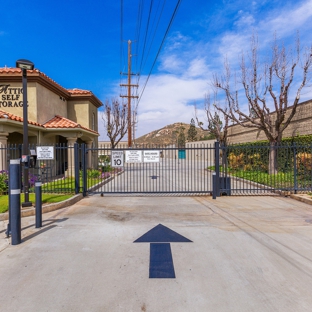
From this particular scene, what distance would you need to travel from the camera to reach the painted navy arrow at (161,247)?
3648 millimetres

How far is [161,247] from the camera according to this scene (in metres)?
4.54

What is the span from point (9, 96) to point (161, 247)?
13.5 metres

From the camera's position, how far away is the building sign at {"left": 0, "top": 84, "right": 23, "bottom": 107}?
13781 millimetres

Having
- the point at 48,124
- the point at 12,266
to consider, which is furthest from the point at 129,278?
the point at 48,124

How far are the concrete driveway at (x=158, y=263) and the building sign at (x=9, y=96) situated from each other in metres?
9.72

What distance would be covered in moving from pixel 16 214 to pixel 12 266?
108 centimetres

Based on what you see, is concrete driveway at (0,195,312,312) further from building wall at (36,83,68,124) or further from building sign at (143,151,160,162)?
building wall at (36,83,68,124)

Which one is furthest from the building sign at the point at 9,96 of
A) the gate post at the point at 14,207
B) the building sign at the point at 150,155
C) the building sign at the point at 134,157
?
the gate post at the point at 14,207

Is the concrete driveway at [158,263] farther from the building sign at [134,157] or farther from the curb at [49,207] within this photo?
the building sign at [134,157]

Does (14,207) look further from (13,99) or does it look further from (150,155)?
(13,99)

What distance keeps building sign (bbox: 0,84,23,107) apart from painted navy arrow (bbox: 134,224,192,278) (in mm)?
12240

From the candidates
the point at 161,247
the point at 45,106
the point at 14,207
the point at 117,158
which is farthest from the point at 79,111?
the point at 161,247

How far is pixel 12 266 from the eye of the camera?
385cm

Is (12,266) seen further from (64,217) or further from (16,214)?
(64,217)
